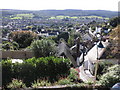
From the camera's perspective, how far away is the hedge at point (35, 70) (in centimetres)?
963

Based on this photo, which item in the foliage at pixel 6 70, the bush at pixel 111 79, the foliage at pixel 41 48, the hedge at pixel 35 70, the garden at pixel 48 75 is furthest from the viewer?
the foliage at pixel 41 48

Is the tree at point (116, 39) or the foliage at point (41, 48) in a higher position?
the tree at point (116, 39)

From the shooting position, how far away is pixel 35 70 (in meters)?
10.4

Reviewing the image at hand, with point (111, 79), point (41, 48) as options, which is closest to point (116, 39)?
point (111, 79)

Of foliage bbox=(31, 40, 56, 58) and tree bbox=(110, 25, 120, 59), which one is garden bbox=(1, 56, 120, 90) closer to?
tree bbox=(110, 25, 120, 59)

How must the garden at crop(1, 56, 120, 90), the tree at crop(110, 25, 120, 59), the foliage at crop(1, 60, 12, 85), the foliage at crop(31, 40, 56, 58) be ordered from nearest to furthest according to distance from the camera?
1. the garden at crop(1, 56, 120, 90)
2. the tree at crop(110, 25, 120, 59)
3. the foliage at crop(1, 60, 12, 85)
4. the foliage at crop(31, 40, 56, 58)

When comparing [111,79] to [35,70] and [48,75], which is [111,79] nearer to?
[48,75]

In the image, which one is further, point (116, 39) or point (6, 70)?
point (6, 70)

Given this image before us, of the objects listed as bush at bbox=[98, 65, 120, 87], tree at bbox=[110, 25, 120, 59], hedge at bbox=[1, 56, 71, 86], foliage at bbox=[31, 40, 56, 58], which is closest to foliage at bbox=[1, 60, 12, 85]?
hedge at bbox=[1, 56, 71, 86]

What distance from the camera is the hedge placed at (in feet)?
31.6

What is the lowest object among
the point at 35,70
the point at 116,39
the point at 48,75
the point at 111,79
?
the point at 48,75

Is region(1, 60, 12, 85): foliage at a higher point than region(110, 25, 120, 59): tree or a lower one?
lower

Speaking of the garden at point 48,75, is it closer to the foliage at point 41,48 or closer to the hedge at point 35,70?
the hedge at point 35,70

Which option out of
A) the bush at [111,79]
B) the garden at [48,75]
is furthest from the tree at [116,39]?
the bush at [111,79]
